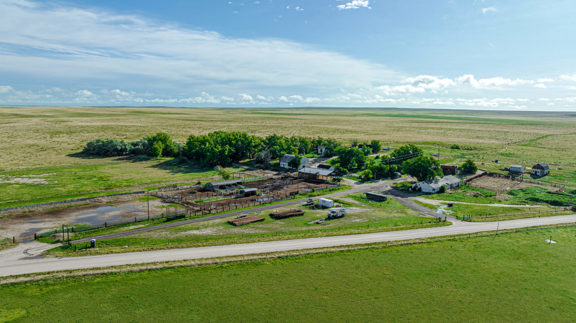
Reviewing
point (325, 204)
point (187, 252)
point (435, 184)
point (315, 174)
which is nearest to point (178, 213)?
point (187, 252)

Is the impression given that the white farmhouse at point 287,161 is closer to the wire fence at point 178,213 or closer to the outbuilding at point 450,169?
the wire fence at point 178,213

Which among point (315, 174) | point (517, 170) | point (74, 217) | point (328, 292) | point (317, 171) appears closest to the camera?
point (328, 292)

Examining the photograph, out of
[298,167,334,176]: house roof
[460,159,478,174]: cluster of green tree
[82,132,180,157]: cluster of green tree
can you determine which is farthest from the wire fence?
[82,132,180,157]: cluster of green tree

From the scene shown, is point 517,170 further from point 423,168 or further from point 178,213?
point 178,213

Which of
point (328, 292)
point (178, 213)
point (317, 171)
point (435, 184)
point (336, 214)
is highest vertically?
point (317, 171)

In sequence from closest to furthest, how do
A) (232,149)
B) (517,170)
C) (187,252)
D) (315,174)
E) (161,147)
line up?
(187,252)
(315,174)
(517,170)
(232,149)
(161,147)

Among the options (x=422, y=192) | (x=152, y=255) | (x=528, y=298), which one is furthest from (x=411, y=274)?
(x=422, y=192)

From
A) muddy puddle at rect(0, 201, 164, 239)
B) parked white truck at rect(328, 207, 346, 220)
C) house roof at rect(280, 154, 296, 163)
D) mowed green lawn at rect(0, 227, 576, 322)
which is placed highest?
Answer: house roof at rect(280, 154, 296, 163)

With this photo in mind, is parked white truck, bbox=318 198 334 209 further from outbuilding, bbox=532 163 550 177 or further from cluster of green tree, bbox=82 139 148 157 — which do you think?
cluster of green tree, bbox=82 139 148 157
